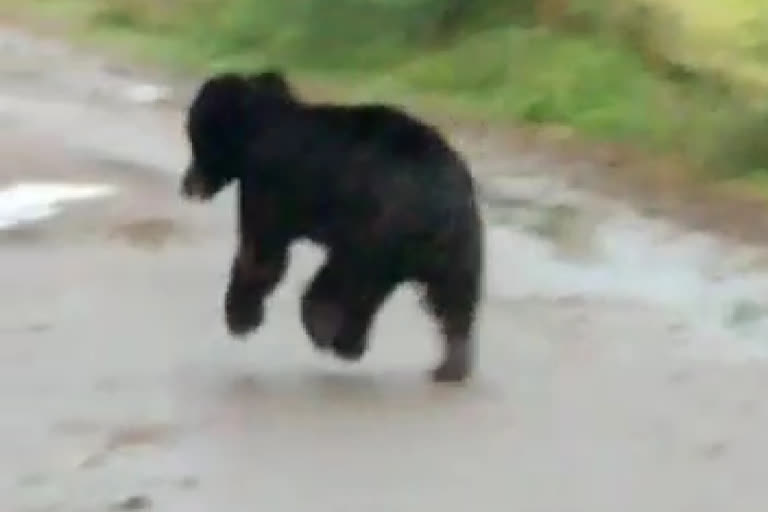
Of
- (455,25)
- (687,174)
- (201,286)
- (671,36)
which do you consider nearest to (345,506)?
(201,286)

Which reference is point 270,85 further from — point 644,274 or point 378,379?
point 644,274

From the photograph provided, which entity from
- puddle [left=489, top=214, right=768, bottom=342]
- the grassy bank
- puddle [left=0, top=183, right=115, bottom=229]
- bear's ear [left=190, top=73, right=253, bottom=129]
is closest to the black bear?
bear's ear [left=190, top=73, right=253, bottom=129]

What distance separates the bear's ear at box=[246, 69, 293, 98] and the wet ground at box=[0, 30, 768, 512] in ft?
3.17

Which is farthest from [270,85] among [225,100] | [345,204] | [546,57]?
[546,57]

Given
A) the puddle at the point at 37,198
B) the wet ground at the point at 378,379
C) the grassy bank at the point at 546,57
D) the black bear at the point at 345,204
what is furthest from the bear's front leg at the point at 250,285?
the grassy bank at the point at 546,57

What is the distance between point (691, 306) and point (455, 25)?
25.4 feet

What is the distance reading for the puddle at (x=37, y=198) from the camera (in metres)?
10.5

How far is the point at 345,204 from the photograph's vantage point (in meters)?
7.47

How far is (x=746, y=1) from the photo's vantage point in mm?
14930

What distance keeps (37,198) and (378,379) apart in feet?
11.9

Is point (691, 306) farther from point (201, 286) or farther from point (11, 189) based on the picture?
point (11, 189)

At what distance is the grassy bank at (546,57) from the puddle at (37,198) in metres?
3.42

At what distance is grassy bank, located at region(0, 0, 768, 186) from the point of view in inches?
527

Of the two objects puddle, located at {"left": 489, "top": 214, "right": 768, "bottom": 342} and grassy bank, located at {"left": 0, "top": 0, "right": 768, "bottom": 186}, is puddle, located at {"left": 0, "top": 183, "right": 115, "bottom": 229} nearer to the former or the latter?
puddle, located at {"left": 489, "top": 214, "right": 768, "bottom": 342}
